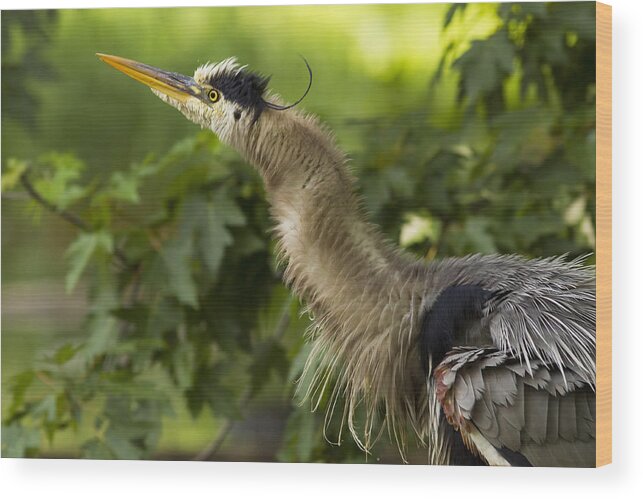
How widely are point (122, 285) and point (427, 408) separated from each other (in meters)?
0.79

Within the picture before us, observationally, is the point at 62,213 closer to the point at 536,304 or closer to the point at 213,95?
the point at 213,95

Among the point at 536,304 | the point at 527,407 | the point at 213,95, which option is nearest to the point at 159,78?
the point at 213,95

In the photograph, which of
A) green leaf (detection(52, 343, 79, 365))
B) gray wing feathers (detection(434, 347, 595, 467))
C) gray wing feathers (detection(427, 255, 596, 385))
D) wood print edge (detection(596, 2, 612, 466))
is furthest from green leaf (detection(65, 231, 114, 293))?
wood print edge (detection(596, 2, 612, 466))

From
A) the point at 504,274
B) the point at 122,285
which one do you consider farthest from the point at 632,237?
the point at 122,285

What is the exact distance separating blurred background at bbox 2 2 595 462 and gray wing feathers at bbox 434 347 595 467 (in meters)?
0.20

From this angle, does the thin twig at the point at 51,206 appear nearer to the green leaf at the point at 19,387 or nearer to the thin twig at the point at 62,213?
the thin twig at the point at 62,213

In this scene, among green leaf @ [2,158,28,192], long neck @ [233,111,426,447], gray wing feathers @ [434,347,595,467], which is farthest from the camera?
green leaf @ [2,158,28,192]

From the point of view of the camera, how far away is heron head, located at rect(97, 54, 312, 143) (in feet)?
8.19

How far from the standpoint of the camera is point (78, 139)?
99.7 inches

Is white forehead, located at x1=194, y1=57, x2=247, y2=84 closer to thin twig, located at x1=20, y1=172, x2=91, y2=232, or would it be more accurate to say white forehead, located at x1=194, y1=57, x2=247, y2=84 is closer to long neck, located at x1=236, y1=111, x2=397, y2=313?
long neck, located at x1=236, y1=111, x2=397, y2=313

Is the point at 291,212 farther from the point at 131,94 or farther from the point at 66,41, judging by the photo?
the point at 66,41

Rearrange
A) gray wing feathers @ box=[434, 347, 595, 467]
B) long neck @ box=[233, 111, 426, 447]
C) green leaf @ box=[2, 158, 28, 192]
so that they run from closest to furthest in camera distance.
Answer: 1. gray wing feathers @ box=[434, 347, 595, 467]
2. long neck @ box=[233, 111, 426, 447]
3. green leaf @ box=[2, 158, 28, 192]

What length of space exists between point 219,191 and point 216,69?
30 centimetres

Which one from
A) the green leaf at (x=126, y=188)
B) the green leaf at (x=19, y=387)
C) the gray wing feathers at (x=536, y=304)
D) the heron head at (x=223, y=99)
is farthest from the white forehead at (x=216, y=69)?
the green leaf at (x=19, y=387)
